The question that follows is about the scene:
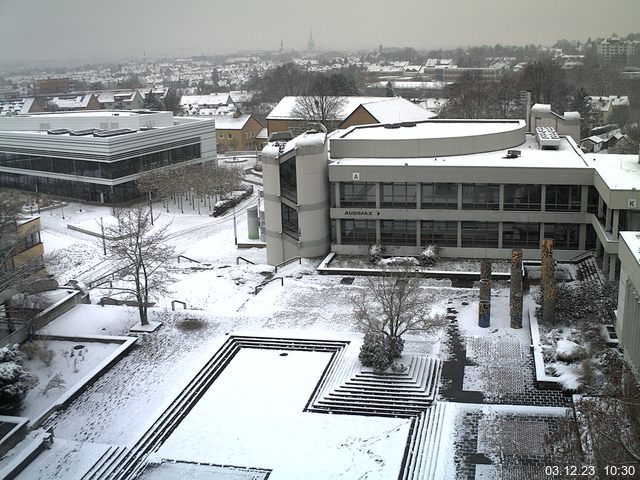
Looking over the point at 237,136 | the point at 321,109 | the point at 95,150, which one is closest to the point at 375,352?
the point at 95,150

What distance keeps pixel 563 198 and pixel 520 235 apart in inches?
112

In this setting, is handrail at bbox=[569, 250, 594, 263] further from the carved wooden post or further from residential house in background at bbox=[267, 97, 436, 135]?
residential house in background at bbox=[267, 97, 436, 135]

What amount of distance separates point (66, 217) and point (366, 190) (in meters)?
25.8

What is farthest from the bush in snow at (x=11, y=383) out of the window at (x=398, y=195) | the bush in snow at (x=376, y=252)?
the window at (x=398, y=195)

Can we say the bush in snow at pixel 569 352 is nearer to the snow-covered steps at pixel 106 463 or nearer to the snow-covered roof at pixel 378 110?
the snow-covered steps at pixel 106 463

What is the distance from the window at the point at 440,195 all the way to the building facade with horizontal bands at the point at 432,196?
53mm

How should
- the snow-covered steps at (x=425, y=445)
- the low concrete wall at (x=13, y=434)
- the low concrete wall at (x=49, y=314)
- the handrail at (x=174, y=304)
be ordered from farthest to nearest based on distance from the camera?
1. the handrail at (x=174, y=304)
2. the low concrete wall at (x=49, y=314)
3. the low concrete wall at (x=13, y=434)
4. the snow-covered steps at (x=425, y=445)

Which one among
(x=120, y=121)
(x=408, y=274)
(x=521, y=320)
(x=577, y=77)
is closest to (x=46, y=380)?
(x=408, y=274)

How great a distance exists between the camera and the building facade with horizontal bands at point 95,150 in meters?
56.1

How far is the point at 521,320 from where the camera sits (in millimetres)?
28422

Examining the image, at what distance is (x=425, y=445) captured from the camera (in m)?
20.8

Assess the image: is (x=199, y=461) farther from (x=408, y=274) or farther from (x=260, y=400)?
(x=408, y=274)

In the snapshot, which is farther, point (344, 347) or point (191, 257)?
point (191, 257)

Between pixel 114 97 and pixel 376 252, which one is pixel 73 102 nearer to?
pixel 114 97
